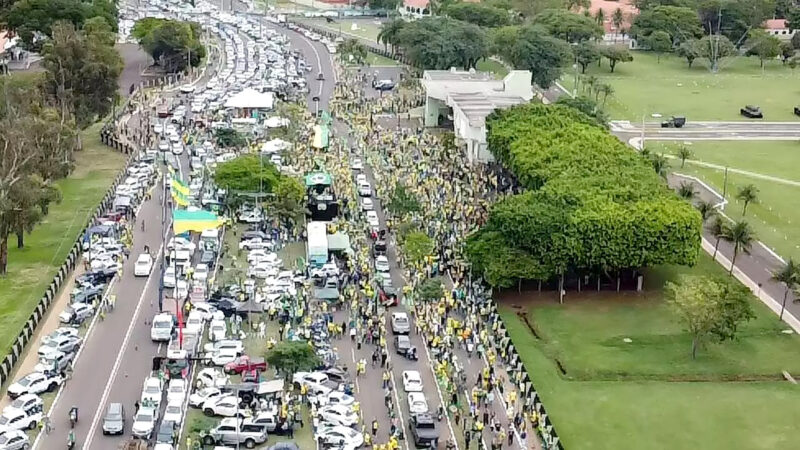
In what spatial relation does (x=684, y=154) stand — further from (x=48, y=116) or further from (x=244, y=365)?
(x=244, y=365)

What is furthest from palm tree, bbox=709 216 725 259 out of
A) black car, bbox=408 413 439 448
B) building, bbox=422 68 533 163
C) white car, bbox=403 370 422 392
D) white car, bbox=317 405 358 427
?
white car, bbox=317 405 358 427

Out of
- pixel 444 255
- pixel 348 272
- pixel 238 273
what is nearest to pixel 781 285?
pixel 444 255

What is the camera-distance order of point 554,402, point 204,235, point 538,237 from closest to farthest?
point 554,402 < point 538,237 < point 204,235

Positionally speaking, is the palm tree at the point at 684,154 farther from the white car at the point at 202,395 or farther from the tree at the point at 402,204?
the white car at the point at 202,395

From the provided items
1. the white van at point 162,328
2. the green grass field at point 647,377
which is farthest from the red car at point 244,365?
the green grass field at point 647,377

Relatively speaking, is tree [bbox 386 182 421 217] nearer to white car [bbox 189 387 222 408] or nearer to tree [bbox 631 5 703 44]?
white car [bbox 189 387 222 408]

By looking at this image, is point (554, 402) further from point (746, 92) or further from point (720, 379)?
point (746, 92)
